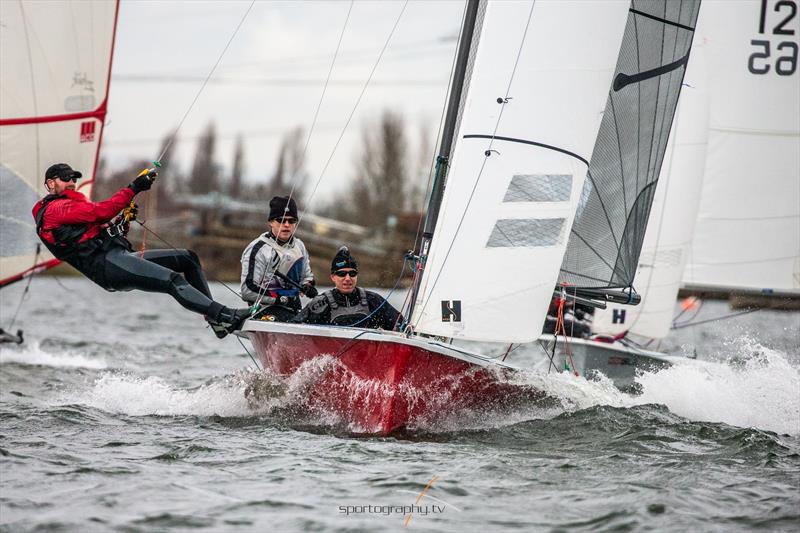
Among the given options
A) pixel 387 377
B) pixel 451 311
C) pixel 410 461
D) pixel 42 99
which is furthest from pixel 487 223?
pixel 42 99

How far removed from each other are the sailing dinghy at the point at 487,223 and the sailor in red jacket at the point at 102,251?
0.37 meters

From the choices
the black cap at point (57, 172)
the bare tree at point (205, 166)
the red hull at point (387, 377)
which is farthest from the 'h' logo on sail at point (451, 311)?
the bare tree at point (205, 166)

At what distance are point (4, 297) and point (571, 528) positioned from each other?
2637 centimetres

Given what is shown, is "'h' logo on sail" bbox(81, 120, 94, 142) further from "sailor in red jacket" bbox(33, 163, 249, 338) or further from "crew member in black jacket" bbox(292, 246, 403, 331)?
"crew member in black jacket" bbox(292, 246, 403, 331)

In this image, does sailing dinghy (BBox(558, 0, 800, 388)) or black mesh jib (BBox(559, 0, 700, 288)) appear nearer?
black mesh jib (BBox(559, 0, 700, 288))

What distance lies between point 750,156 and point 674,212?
141cm

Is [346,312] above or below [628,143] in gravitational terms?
below

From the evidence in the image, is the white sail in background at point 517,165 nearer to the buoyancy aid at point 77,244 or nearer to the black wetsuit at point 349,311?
the black wetsuit at point 349,311

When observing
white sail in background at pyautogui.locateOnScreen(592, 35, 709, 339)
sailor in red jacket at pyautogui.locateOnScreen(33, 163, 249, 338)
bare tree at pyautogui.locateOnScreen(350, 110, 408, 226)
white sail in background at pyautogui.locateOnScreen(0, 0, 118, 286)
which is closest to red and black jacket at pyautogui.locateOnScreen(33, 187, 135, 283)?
sailor in red jacket at pyautogui.locateOnScreen(33, 163, 249, 338)

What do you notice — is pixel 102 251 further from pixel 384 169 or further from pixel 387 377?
pixel 384 169

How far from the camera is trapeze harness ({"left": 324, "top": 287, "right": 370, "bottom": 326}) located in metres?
7.92

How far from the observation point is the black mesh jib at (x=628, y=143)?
8.88 metres

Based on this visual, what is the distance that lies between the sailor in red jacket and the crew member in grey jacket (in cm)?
55

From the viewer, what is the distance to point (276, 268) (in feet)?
27.5
